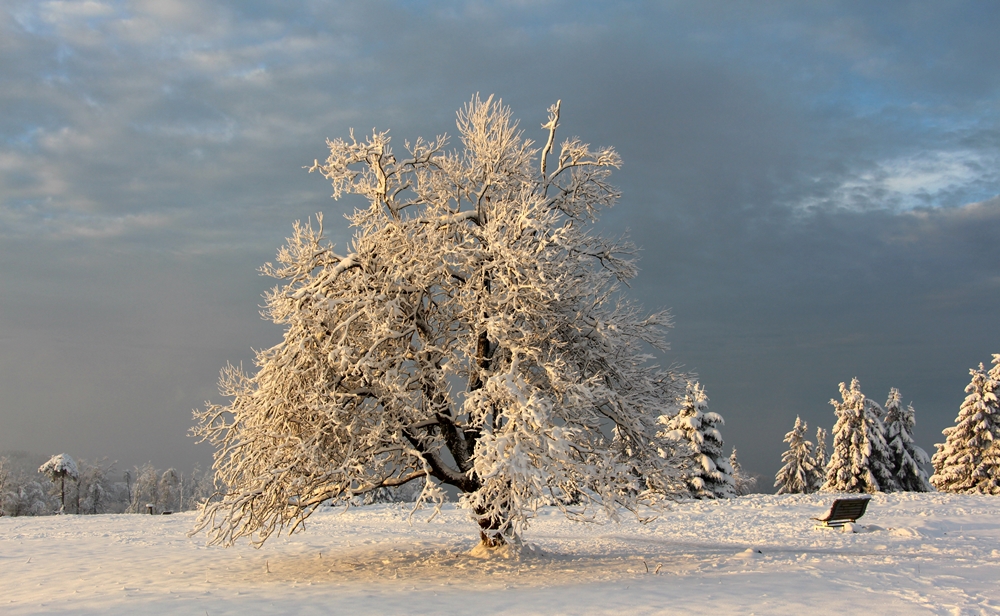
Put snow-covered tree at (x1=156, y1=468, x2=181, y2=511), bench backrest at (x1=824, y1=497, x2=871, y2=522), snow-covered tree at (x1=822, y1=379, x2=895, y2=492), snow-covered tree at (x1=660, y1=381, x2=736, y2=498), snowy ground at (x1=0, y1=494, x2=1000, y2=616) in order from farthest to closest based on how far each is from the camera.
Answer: snow-covered tree at (x1=156, y1=468, x2=181, y2=511), snow-covered tree at (x1=822, y1=379, x2=895, y2=492), snow-covered tree at (x1=660, y1=381, x2=736, y2=498), bench backrest at (x1=824, y1=497, x2=871, y2=522), snowy ground at (x1=0, y1=494, x2=1000, y2=616)

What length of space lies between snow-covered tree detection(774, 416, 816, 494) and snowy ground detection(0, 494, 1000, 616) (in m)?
33.4

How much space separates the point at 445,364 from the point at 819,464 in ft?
183

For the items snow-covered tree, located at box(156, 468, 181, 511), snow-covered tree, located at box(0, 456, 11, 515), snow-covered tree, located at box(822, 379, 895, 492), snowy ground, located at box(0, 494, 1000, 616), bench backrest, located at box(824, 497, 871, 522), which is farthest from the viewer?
snow-covered tree, located at box(156, 468, 181, 511)

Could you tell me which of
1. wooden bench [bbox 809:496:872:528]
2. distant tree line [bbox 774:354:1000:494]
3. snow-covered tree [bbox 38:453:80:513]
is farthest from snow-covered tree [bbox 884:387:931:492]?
snow-covered tree [bbox 38:453:80:513]

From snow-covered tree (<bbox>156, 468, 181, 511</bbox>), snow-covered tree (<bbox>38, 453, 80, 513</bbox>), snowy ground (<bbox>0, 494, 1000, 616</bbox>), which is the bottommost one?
snow-covered tree (<bbox>156, 468, 181, 511</bbox>)

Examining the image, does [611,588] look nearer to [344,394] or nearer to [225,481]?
[344,394]

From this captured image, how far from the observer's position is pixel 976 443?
3888cm

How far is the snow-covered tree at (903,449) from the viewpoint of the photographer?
44.2 meters

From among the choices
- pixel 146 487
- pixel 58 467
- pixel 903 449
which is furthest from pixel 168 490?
pixel 903 449

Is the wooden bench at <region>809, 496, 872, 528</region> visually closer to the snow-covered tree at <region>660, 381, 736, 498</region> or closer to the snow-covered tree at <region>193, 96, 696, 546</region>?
the snow-covered tree at <region>193, 96, 696, 546</region>

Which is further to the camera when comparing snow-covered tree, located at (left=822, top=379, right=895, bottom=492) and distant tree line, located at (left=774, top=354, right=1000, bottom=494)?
snow-covered tree, located at (left=822, top=379, right=895, bottom=492)

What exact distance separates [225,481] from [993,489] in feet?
134

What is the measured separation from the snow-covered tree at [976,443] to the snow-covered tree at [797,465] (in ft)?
53.6

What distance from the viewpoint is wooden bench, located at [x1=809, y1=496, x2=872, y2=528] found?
20562mm
